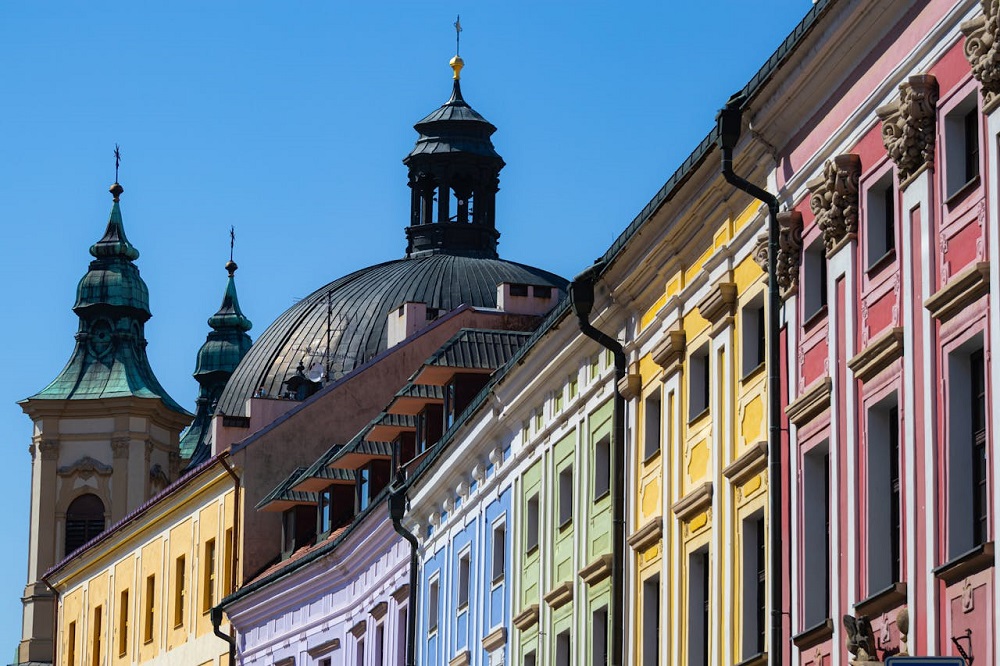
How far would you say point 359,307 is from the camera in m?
79.6

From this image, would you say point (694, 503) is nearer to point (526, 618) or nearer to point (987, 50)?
point (526, 618)

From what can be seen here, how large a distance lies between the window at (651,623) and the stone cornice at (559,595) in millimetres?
3561

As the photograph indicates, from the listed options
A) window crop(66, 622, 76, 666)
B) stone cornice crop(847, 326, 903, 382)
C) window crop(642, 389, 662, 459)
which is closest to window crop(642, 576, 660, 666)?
window crop(642, 389, 662, 459)

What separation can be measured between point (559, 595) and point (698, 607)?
6108 mm

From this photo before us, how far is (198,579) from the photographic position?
60.0 metres

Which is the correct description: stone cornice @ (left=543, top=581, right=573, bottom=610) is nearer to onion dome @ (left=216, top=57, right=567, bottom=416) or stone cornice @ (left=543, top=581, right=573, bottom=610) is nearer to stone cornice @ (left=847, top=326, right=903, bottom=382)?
stone cornice @ (left=847, top=326, right=903, bottom=382)

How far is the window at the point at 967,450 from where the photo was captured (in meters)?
23.1

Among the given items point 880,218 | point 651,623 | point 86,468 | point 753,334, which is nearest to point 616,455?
point 651,623

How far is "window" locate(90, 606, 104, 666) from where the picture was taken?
223 ft

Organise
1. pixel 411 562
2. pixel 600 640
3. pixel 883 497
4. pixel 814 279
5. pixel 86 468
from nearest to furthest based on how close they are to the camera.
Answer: pixel 883 497 → pixel 814 279 → pixel 600 640 → pixel 411 562 → pixel 86 468

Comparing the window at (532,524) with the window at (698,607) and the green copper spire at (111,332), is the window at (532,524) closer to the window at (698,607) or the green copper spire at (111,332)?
the window at (698,607)

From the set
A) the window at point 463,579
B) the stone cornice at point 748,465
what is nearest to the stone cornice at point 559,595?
the window at point 463,579

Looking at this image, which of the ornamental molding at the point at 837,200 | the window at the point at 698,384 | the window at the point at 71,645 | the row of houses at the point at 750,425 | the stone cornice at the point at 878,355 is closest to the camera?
the row of houses at the point at 750,425

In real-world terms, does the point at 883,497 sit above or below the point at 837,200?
below
